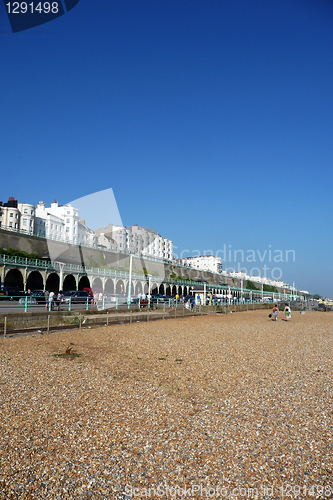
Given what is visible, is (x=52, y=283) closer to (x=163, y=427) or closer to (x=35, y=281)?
(x=35, y=281)

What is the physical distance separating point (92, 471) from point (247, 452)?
221cm

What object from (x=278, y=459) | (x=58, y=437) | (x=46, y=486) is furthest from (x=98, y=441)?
(x=278, y=459)

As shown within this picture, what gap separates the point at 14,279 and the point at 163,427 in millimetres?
50110

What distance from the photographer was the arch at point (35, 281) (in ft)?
176

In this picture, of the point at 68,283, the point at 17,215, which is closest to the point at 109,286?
the point at 68,283

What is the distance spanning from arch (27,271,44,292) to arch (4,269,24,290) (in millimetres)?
1714

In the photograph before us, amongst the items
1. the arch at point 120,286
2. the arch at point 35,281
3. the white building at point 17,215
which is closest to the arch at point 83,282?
the arch at point 120,286

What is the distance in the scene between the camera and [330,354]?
13195 millimetres

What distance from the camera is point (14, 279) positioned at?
5106cm

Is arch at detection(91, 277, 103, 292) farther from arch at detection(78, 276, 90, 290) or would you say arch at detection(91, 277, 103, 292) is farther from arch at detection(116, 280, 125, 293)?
arch at detection(116, 280, 125, 293)

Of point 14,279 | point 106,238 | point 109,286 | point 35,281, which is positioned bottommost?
point 109,286

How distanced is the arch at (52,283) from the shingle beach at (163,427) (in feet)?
151

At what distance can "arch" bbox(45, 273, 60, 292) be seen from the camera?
55719 mm

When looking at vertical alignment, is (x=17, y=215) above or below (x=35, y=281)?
above
